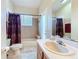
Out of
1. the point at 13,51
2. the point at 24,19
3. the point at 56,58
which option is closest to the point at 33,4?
the point at 24,19

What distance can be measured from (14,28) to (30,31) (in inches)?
81.3

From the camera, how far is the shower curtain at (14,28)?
432 cm

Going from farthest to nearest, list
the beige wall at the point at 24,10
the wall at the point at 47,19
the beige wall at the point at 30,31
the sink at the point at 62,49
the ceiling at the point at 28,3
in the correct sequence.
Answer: the beige wall at the point at 30,31
the beige wall at the point at 24,10
the ceiling at the point at 28,3
the wall at the point at 47,19
the sink at the point at 62,49

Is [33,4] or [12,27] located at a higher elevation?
[33,4]

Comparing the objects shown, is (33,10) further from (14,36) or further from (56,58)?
(56,58)

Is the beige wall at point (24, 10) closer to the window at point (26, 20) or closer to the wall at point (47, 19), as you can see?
the window at point (26, 20)

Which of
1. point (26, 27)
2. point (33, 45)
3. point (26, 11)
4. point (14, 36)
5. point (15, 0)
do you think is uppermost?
point (15, 0)

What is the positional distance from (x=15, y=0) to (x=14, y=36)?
204 cm

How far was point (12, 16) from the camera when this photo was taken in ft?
14.6

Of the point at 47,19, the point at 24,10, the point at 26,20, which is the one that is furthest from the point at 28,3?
the point at 47,19

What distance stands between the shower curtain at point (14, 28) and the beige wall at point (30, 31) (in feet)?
5.28

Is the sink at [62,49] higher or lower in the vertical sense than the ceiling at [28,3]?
lower

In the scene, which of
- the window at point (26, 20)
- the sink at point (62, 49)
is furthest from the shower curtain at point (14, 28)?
the sink at point (62, 49)

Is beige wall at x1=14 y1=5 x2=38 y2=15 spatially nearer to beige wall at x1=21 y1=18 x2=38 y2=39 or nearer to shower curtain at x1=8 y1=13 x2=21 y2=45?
beige wall at x1=21 y1=18 x2=38 y2=39
